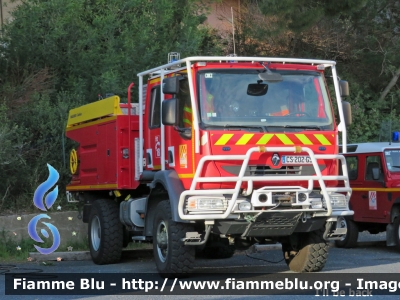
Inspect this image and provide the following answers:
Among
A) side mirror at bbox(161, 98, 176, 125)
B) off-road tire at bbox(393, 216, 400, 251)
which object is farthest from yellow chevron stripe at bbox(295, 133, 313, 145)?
off-road tire at bbox(393, 216, 400, 251)

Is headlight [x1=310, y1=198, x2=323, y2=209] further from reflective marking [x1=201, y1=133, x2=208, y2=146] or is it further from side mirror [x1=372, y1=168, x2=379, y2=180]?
side mirror [x1=372, y1=168, x2=379, y2=180]

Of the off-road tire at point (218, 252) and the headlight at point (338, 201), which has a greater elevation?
the headlight at point (338, 201)

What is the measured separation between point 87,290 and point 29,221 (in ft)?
15.9

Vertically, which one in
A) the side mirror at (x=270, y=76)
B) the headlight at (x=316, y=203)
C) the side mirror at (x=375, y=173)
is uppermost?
the side mirror at (x=270, y=76)

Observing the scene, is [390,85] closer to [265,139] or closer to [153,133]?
[153,133]

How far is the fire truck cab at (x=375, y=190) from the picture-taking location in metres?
14.2

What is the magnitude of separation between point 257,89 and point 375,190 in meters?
5.06

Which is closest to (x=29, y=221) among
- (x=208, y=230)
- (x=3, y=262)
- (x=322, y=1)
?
(x=3, y=262)

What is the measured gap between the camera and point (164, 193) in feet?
35.9

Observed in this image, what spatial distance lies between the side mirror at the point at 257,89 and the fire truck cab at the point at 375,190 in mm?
4382

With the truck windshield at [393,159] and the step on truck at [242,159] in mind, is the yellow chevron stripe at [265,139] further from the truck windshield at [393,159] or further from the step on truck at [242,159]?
the truck windshield at [393,159]

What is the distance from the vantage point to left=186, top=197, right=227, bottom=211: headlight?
9.80 meters

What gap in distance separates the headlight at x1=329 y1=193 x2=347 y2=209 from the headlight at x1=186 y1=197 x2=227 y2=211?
59.1 inches

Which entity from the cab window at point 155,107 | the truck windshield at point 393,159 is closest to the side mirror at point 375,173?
the truck windshield at point 393,159
